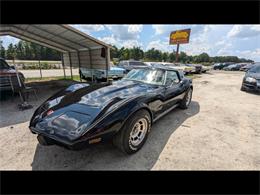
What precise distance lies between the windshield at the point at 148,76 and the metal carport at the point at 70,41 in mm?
3455

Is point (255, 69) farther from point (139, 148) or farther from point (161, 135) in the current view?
point (139, 148)

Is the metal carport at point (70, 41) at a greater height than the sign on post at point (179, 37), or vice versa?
the sign on post at point (179, 37)

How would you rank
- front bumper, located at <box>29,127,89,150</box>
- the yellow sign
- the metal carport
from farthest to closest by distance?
the yellow sign
the metal carport
front bumper, located at <box>29,127,89,150</box>

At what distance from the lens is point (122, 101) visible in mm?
2605

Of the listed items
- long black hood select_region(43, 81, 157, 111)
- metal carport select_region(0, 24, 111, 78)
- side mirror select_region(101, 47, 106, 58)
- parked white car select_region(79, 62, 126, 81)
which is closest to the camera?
long black hood select_region(43, 81, 157, 111)

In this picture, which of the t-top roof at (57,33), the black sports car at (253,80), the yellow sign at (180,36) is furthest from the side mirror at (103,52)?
the yellow sign at (180,36)

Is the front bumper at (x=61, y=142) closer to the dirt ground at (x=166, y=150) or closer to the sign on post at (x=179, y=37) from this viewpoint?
the dirt ground at (x=166, y=150)

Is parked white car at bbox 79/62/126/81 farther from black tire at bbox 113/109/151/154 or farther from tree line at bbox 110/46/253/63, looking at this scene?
tree line at bbox 110/46/253/63

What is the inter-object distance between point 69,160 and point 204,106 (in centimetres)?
483

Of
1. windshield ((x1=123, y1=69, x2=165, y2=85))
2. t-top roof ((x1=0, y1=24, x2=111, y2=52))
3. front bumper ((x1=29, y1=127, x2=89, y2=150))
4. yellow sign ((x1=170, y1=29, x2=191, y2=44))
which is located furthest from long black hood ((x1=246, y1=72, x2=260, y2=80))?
yellow sign ((x1=170, y1=29, x2=191, y2=44))

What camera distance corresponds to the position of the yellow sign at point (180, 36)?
68.9 feet

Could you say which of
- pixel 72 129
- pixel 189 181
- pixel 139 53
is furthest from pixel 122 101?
pixel 139 53

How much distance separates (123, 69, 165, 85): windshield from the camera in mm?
3899

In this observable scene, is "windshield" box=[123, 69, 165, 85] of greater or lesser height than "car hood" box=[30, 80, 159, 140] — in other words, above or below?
above
